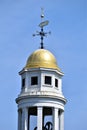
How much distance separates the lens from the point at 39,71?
114 m

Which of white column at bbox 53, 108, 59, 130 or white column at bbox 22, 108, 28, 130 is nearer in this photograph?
white column at bbox 53, 108, 59, 130

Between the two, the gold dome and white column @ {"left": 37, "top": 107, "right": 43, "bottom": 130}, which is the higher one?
the gold dome

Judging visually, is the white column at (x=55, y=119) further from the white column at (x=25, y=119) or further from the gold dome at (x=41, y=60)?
the gold dome at (x=41, y=60)

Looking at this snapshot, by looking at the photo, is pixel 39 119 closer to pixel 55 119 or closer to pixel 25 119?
pixel 25 119

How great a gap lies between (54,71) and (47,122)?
24.6ft

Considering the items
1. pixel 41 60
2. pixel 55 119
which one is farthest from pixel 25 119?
pixel 41 60

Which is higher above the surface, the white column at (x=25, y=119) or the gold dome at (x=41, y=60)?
the gold dome at (x=41, y=60)

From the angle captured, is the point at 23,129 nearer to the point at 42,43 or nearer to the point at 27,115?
the point at 27,115

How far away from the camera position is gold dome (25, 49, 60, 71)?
115 meters

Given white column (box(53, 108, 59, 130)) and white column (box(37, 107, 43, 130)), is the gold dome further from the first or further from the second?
white column (box(37, 107, 43, 130))

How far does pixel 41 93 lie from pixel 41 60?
17.5 ft

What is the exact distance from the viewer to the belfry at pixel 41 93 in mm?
112438

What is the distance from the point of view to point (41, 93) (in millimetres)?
112562

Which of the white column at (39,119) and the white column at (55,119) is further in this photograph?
the white column at (55,119)
